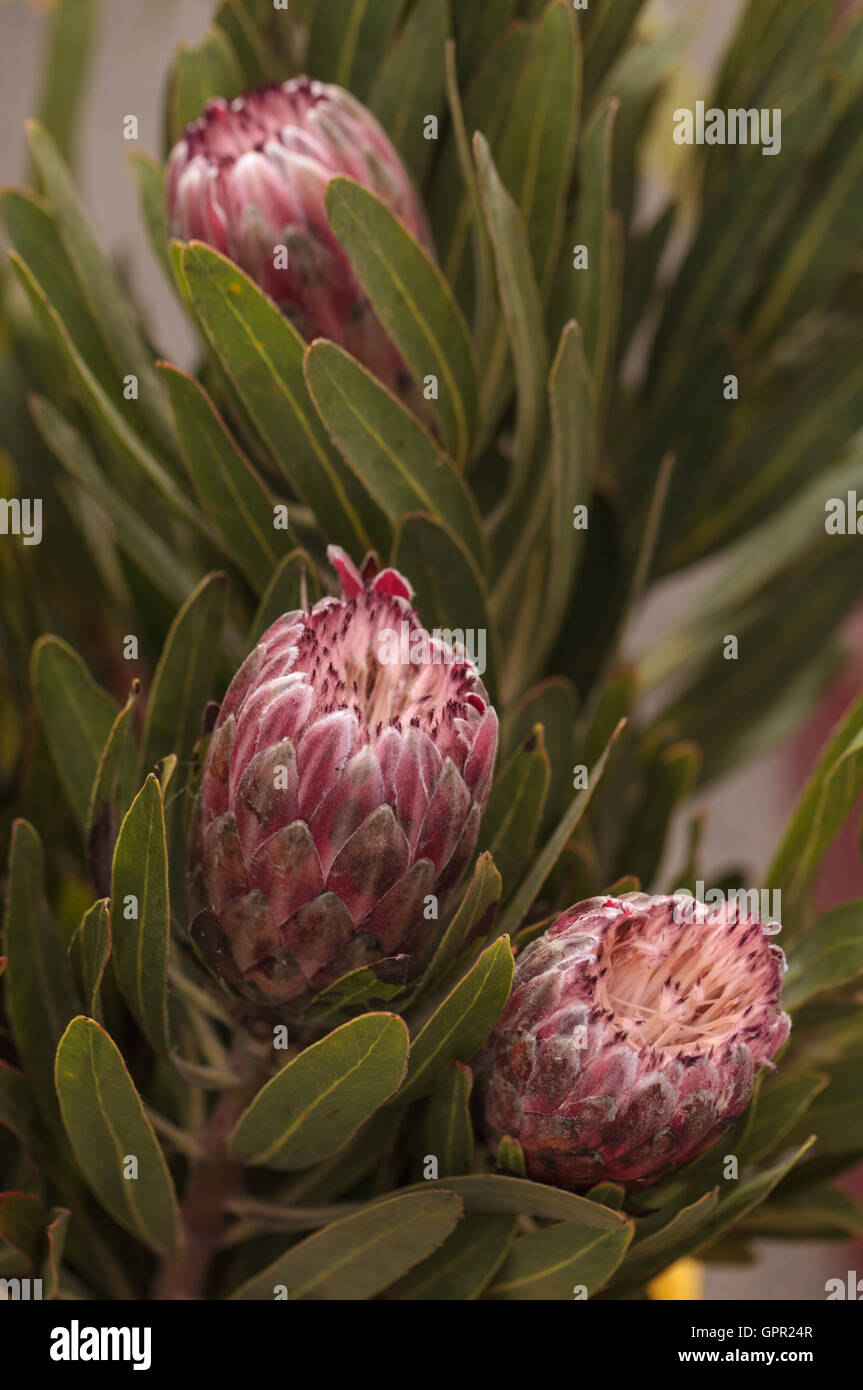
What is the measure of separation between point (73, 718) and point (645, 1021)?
0.33 metres

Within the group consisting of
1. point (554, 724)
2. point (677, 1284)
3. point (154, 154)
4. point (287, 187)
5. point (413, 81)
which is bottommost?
point (677, 1284)

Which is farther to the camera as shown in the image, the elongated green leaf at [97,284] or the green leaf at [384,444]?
the elongated green leaf at [97,284]

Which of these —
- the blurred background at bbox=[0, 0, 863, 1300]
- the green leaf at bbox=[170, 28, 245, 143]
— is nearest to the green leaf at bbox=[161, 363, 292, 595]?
the green leaf at bbox=[170, 28, 245, 143]

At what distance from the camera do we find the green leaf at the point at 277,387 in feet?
1.88

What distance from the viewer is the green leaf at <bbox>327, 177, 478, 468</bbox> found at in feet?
1.91

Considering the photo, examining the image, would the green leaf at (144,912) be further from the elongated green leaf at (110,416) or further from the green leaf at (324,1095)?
the elongated green leaf at (110,416)

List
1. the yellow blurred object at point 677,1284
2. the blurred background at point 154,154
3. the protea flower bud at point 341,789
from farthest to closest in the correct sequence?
the blurred background at point 154,154 → the yellow blurred object at point 677,1284 → the protea flower bud at point 341,789

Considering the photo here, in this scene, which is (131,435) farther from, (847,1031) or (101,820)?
(847,1031)

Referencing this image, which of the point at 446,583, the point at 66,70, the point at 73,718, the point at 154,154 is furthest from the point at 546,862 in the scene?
the point at 154,154

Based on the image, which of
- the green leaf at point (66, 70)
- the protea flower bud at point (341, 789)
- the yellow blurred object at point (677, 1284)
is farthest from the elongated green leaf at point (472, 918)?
the green leaf at point (66, 70)

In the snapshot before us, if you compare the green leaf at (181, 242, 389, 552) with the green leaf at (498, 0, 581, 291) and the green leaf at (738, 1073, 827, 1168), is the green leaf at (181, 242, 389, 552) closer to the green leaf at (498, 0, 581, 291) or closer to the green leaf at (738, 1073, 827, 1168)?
the green leaf at (498, 0, 581, 291)

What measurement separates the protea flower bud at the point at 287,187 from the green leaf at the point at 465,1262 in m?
0.43

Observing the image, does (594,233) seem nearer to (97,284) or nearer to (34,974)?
(97,284)

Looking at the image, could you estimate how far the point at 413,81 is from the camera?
724 millimetres
